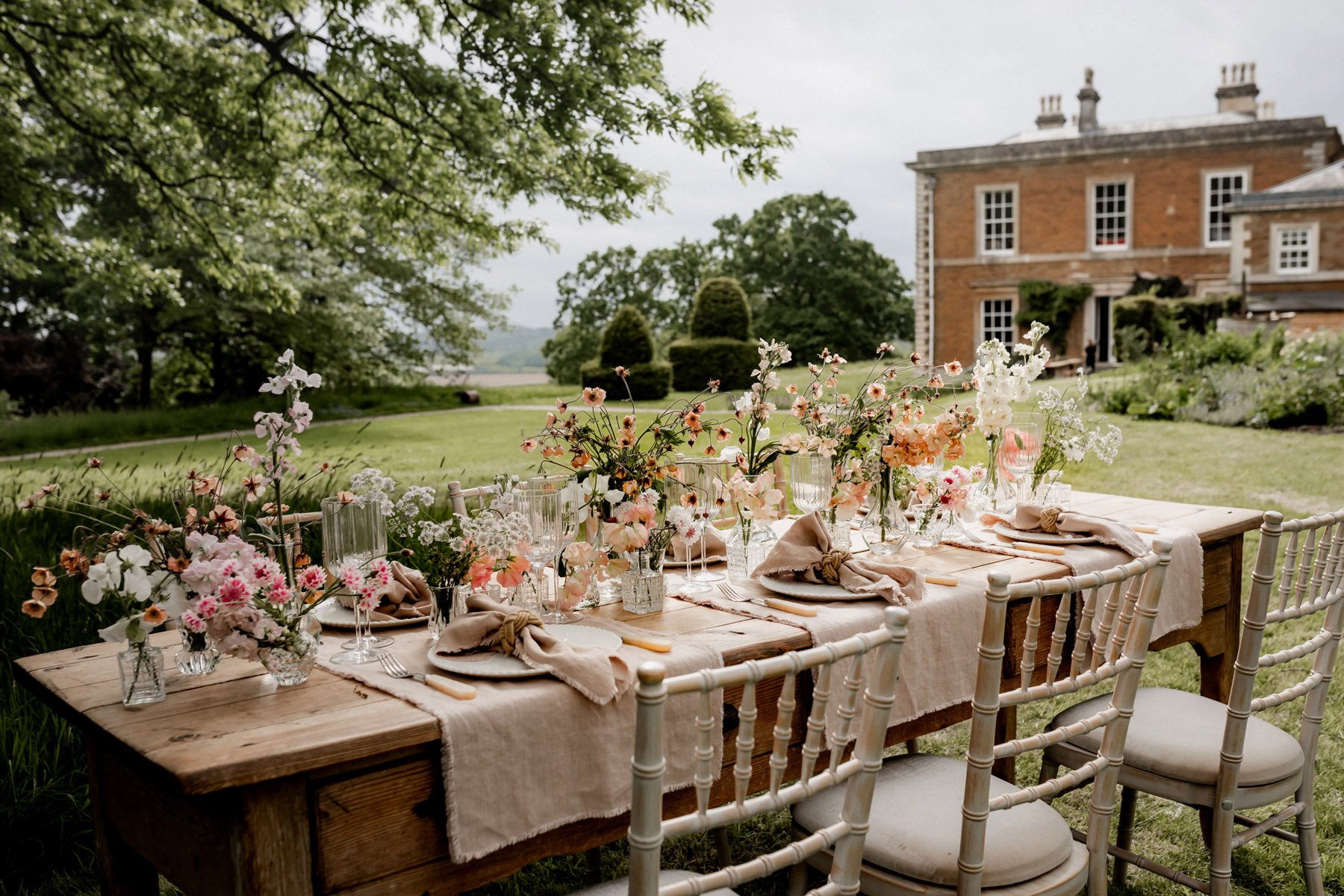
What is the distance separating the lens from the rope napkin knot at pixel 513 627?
1.79m

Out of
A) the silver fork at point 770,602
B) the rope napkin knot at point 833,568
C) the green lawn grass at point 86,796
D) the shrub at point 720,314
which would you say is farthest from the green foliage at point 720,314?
the silver fork at point 770,602

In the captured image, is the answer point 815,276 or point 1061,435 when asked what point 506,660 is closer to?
point 1061,435

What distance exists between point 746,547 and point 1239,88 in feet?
85.0

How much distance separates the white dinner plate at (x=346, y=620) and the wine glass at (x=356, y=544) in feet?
0.33

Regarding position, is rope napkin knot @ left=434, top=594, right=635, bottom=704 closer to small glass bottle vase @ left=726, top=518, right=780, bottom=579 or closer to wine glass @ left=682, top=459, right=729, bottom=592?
wine glass @ left=682, top=459, right=729, bottom=592

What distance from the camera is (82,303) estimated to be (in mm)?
18812

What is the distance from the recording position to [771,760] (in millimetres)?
1404

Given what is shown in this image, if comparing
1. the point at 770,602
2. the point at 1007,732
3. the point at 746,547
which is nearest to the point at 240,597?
the point at 770,602

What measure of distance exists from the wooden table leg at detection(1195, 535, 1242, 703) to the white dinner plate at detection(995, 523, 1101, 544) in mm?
676

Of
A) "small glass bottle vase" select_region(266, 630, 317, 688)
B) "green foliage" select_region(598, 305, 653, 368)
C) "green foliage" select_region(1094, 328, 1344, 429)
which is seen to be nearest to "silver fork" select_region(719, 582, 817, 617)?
"small glass bottle vase" select_region(266, 630, 317, 688)

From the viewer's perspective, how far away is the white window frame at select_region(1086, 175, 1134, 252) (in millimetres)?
21797

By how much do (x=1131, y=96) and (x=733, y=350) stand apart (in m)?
13.9

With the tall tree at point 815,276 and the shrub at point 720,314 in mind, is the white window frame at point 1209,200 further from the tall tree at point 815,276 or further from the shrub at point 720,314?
the tall tree at point 815,276

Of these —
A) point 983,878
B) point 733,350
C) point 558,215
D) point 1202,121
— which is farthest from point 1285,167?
point 983,878
